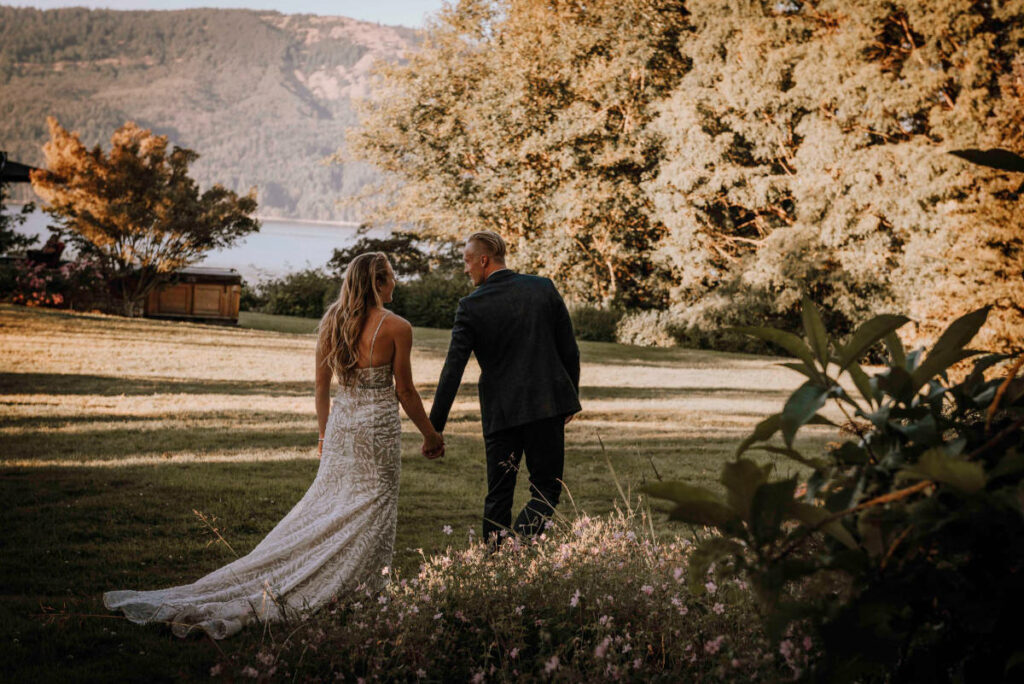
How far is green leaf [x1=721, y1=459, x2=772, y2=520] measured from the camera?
101cm

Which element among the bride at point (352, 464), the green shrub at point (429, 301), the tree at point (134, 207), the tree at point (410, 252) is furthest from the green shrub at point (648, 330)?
the bride at point (352, 464)

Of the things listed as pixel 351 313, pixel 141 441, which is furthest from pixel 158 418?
pixel 351 313

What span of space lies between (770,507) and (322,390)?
4273mm

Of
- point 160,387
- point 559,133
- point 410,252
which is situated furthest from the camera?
point 410,252

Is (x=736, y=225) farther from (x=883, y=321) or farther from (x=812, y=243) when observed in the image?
(x=883, y=321)

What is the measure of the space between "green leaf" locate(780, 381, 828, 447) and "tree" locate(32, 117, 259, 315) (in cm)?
2071

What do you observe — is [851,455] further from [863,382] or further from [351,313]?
[351,313]

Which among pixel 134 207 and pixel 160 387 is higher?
pixel 134 207

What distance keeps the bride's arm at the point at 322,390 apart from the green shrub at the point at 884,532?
390 centimetres

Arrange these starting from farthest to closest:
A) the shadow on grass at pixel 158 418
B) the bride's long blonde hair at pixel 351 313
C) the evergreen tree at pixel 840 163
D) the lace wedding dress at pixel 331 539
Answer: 1. the evergreen tree at pixel 840 163
2. the shadow on grass at pixel 158 418
3. the bride's long blonde hair at pixel 351 313
4. the lace wedding dress at pixel 331 539

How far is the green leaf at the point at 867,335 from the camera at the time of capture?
44.9 inches

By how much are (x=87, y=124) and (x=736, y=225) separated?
118m

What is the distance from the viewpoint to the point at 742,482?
3.34ft

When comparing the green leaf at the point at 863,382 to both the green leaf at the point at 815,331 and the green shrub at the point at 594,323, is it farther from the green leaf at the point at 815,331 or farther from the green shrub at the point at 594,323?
the green shrub at the point at 594,323
